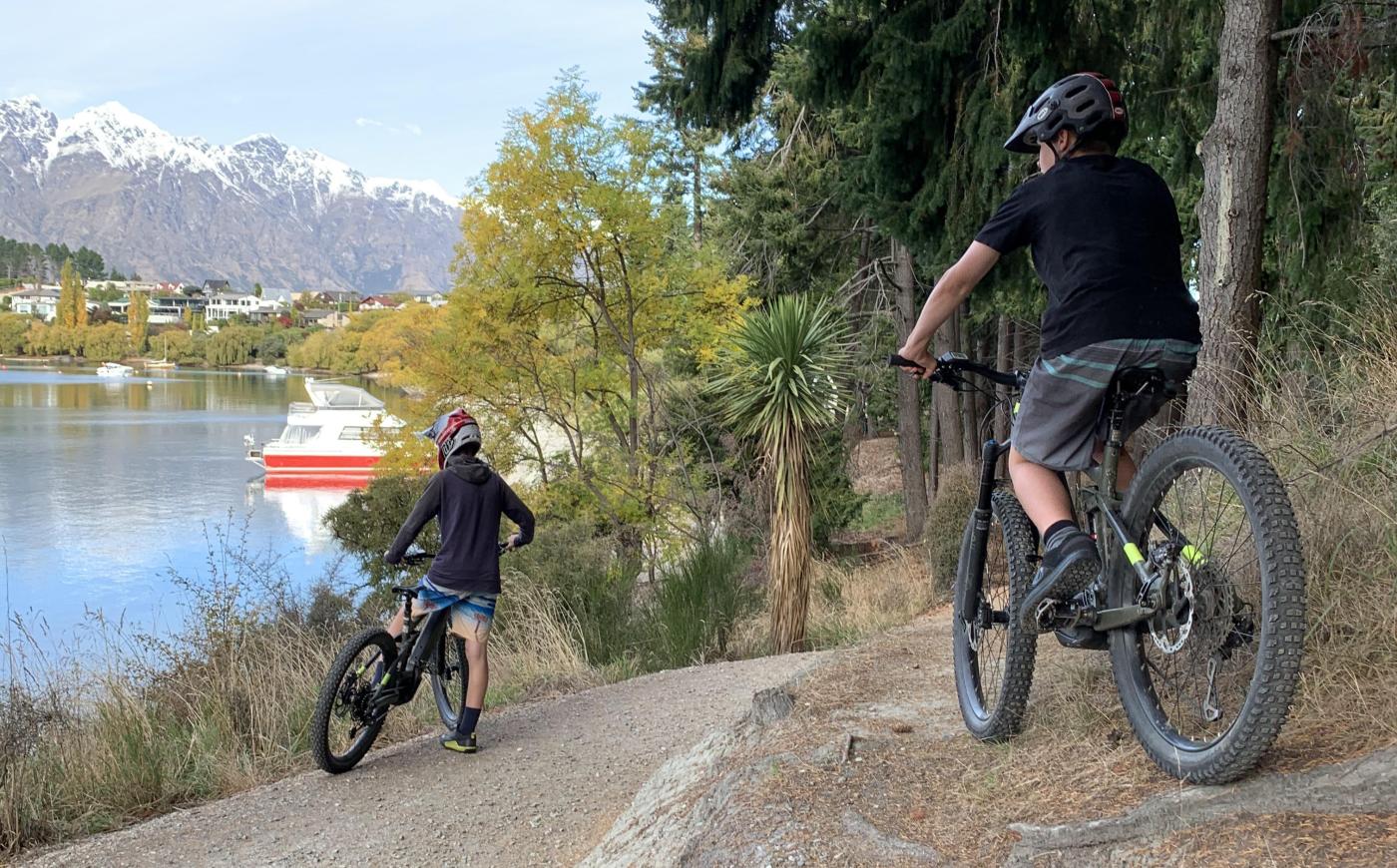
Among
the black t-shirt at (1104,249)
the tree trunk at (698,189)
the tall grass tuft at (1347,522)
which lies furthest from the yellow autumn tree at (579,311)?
the tree trunk at (698,189)

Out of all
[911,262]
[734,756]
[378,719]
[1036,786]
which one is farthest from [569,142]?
[1036,786]

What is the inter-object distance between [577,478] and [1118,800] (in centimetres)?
1329

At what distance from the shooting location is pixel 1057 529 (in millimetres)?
3273

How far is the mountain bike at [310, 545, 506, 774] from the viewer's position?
242 inches

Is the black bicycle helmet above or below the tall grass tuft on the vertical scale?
above

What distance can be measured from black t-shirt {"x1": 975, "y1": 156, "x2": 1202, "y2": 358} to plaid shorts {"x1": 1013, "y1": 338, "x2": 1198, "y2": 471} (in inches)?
1.4

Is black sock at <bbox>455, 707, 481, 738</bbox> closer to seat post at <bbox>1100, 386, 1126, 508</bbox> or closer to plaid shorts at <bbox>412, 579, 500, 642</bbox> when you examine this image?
plaid shorts at <bbox>412, 579, 500, 642</bbox>

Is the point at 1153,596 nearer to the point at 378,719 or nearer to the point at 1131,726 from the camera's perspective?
the point at 1131,726

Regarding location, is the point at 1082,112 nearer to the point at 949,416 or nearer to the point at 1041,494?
the point at 1041,494

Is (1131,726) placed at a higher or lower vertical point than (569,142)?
lower

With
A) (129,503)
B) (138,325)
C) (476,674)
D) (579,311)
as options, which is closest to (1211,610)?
(476,674)

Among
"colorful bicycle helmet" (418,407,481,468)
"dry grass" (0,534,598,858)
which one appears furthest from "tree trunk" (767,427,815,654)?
"colorful bicycle helmet" (418,407,481,468)

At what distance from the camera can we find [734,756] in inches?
172

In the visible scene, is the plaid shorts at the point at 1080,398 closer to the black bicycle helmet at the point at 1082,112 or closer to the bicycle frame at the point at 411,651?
the black bicycle helmet at the point at 1082,112
